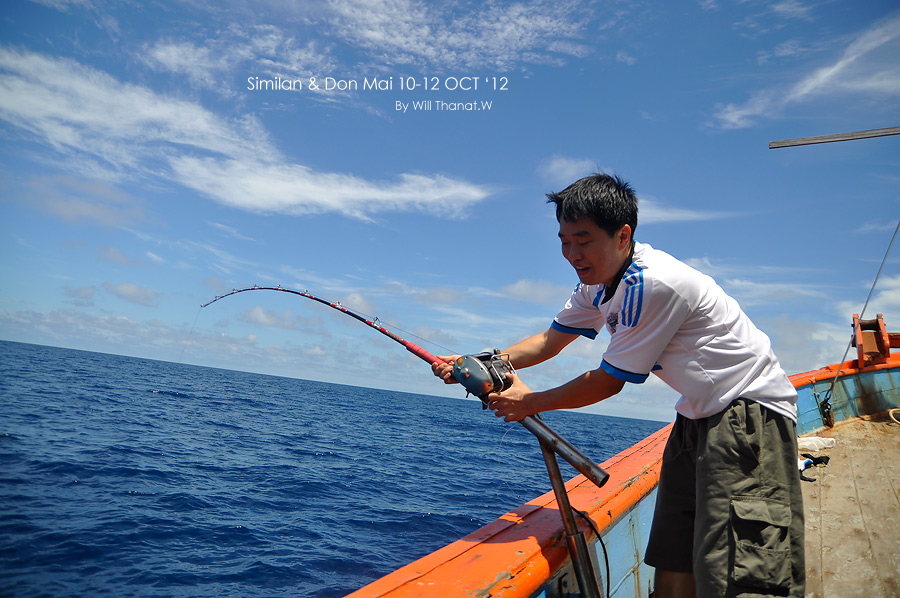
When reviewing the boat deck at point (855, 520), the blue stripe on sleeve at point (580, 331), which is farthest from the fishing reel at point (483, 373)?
the boat deck at point (855, 520)

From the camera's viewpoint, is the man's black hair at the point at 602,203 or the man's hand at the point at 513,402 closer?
the man's black hair at the point at 602,203

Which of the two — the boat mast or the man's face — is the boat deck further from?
the man's face

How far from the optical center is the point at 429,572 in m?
1.64

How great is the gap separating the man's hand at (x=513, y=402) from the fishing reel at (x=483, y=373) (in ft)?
0.12

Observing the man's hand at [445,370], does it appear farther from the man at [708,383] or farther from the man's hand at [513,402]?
the man at [708,383]

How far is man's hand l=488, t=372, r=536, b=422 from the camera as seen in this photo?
6.69ft

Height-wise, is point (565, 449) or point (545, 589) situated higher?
point (565, 449)

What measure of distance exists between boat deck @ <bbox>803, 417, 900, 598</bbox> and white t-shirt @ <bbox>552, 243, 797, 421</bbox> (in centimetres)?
215

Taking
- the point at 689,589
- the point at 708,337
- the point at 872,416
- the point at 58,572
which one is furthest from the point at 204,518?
the point at 872,416

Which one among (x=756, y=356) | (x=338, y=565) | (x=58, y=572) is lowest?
(x=338, y=565)

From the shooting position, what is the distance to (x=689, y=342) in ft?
5.79

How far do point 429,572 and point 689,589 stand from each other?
3.78 feet

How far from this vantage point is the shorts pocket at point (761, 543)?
161 centimetres

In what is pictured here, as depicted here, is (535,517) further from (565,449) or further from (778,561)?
(778,561)
